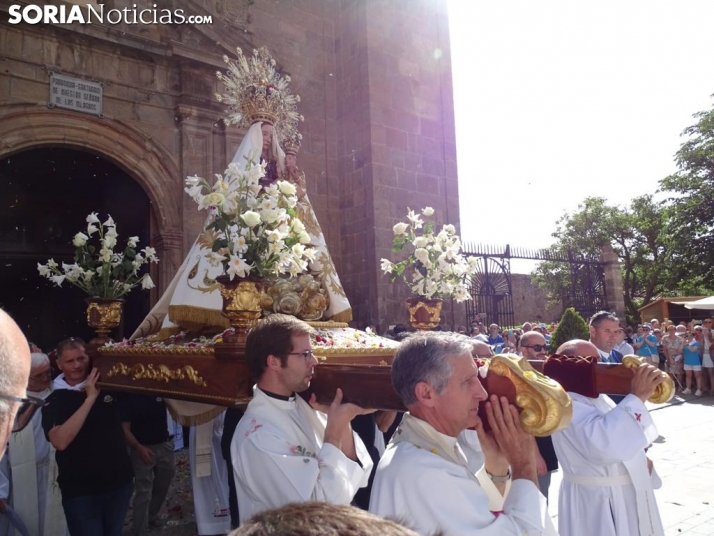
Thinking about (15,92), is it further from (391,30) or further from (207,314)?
(391,30)

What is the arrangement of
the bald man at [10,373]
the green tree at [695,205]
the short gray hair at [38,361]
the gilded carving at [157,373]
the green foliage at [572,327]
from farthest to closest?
the green tree at [695,205]
the green foliage at [572,327]
the short gray hair at [38,361]
the gilded carving at [157,373]
the bald man at [10,373]

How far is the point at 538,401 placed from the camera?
59.3 inches

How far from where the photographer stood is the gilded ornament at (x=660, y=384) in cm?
212

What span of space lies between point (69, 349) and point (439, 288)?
9.40 feet

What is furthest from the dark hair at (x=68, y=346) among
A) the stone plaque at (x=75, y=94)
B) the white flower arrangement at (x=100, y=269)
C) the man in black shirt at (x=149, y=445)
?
the stone plaque at (x=75, y=94)

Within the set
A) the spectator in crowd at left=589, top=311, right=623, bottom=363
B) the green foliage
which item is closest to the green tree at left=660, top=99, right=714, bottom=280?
the green foliage

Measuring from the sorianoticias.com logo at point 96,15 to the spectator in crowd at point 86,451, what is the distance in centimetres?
539

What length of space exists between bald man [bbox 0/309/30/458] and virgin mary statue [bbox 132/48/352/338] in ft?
8.94

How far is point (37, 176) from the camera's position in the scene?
9.16 metres

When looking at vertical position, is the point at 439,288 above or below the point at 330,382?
above

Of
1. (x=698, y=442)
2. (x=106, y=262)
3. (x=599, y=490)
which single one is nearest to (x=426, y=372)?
(x=599, y=490)

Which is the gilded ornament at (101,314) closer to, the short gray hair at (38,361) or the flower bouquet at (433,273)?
the short gray hair at (38,361)

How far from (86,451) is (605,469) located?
3030 mm

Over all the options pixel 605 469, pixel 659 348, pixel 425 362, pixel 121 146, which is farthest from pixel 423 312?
pixel 659 348
